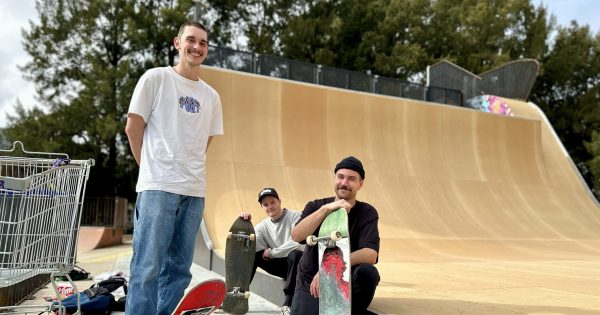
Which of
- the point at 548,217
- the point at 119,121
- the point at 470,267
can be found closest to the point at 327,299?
→ the point at 470,267

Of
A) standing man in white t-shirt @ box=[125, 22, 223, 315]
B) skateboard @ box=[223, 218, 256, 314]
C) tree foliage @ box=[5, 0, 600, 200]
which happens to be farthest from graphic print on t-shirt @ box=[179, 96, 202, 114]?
tree foliage @ box=[5, 0, 600, 200]

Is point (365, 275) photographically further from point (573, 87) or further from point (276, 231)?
point (573, 87)

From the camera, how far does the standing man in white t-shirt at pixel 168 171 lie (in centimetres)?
253

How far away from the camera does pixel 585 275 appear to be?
19.2ft

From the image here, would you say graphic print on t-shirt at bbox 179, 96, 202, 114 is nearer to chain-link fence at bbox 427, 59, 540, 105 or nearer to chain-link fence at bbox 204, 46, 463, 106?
chain-link fence at bbox 204, 46, 463, 106

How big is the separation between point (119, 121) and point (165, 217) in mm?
19272

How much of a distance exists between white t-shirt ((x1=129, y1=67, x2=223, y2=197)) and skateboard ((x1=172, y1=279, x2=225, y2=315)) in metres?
0.52

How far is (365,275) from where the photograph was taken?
2816mm

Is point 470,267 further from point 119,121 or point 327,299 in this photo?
point 119,121

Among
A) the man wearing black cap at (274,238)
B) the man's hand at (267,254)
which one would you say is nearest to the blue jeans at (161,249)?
the man wearing black cap at (274,238)

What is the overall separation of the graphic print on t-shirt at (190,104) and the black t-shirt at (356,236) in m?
0.90

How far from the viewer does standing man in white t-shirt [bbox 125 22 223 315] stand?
8.29 ft

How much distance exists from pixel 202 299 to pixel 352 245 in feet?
3.05

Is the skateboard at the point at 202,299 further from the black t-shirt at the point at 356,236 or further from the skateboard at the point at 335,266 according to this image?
the skateboard at the point at 335,266
